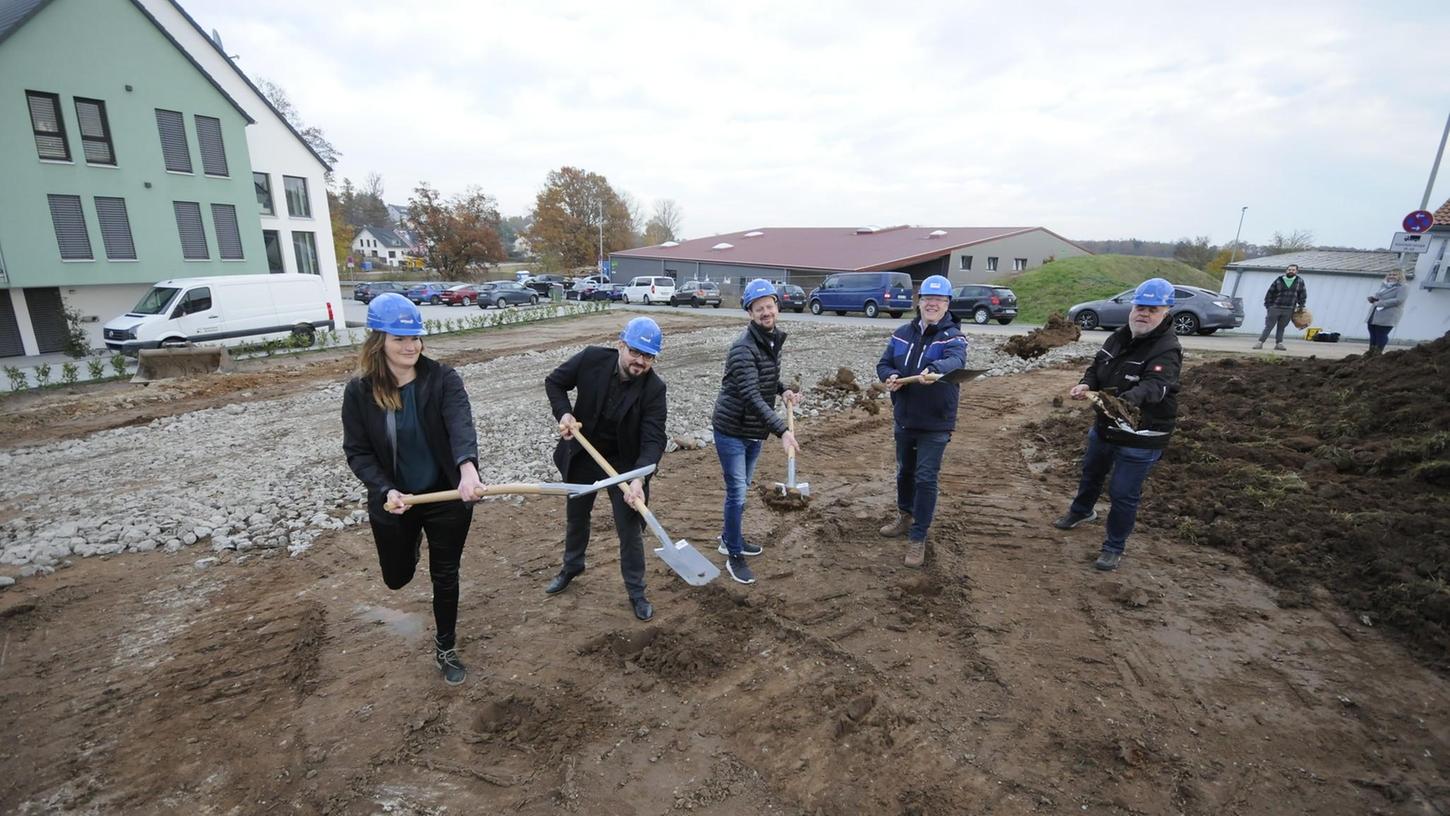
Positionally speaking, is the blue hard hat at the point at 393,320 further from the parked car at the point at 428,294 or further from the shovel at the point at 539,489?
the parked car at the point at 428,294

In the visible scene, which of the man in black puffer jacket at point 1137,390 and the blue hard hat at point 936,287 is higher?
→ the blue hard hat at point 936,287

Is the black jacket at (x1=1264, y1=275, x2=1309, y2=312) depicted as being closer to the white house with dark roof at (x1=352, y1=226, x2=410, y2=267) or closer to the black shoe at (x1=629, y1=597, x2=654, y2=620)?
the black shoe at (x1=629, y1=597, x2=654, y2=620)

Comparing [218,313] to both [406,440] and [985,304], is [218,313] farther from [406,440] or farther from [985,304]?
[985,304]

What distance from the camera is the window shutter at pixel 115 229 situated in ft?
58.4

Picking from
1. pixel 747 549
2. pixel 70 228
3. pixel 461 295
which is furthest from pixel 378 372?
pixel 461 295

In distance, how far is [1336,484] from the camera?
5160 mm

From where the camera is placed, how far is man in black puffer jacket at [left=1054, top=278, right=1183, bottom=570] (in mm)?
4051

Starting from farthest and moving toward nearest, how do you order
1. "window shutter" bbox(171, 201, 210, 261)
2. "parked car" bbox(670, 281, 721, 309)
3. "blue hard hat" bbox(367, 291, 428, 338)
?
1. "parked car" bbox(670, 281, 721, 309)
2. "window shutter" bbox(171, 201, 210, 261)
3. "blue hard hat" bbox(367, 291, 428, 338)

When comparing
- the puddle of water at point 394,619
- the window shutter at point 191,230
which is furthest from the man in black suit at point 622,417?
the window shutter at point 191,230

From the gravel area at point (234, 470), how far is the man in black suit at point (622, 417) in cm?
294

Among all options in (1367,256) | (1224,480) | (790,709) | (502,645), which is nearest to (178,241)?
(502,645)

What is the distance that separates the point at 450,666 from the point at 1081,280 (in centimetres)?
3285

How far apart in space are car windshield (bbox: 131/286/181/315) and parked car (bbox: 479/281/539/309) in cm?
1852

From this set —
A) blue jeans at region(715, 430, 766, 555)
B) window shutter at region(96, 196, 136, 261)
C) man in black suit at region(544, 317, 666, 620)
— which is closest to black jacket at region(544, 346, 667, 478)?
man in black suit at region(544, 317, 666, 620)
